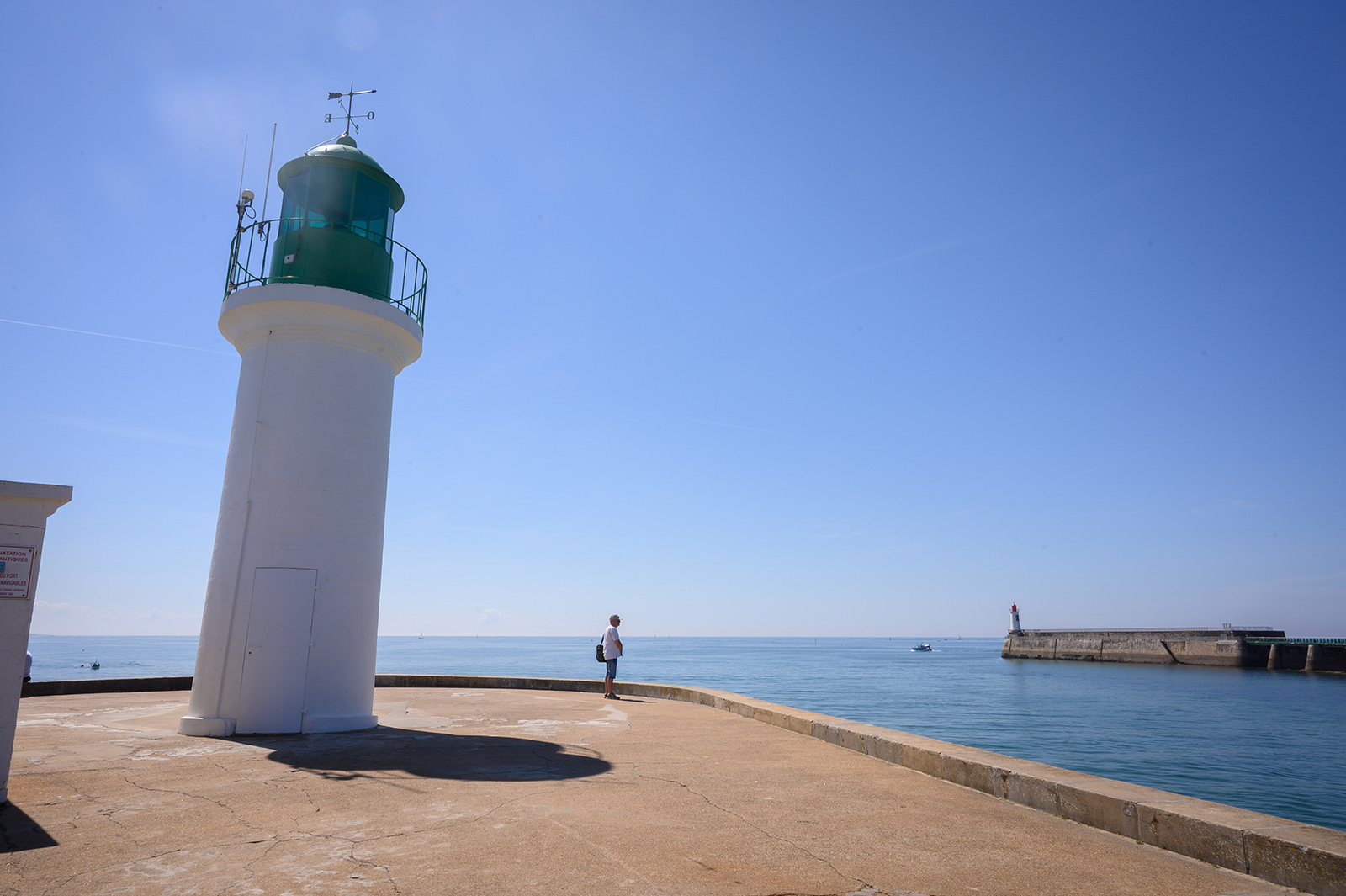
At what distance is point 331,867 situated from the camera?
4105 mm

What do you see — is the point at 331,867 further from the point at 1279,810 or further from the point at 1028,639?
the point at 1028,639

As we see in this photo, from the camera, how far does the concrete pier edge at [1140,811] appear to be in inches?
156

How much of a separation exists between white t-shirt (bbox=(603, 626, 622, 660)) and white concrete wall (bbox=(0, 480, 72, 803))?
9.39 metres

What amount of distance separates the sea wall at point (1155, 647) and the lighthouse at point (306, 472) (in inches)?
2915

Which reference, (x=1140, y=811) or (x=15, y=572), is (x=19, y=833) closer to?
(x=15, y=572)

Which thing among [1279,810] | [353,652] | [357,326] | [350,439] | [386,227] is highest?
[386,227]

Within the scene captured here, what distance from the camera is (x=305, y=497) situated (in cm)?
936

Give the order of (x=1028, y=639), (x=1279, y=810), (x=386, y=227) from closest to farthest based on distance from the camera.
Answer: (x=386, y=227), (x=1279, y=810), (x=1028, y=639)

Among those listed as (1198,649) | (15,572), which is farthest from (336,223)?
(1198,649)

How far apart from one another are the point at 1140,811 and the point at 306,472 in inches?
366

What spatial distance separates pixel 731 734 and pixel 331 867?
6.34 metres

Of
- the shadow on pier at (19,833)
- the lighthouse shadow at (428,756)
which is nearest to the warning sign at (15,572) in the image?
the shadow on pier at (19,833)

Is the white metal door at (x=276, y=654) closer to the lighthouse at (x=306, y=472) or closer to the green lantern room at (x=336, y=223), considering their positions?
the lighthouse at (x=306, y=472)

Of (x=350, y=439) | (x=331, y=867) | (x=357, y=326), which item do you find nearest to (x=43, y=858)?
(x=331, y=867)
